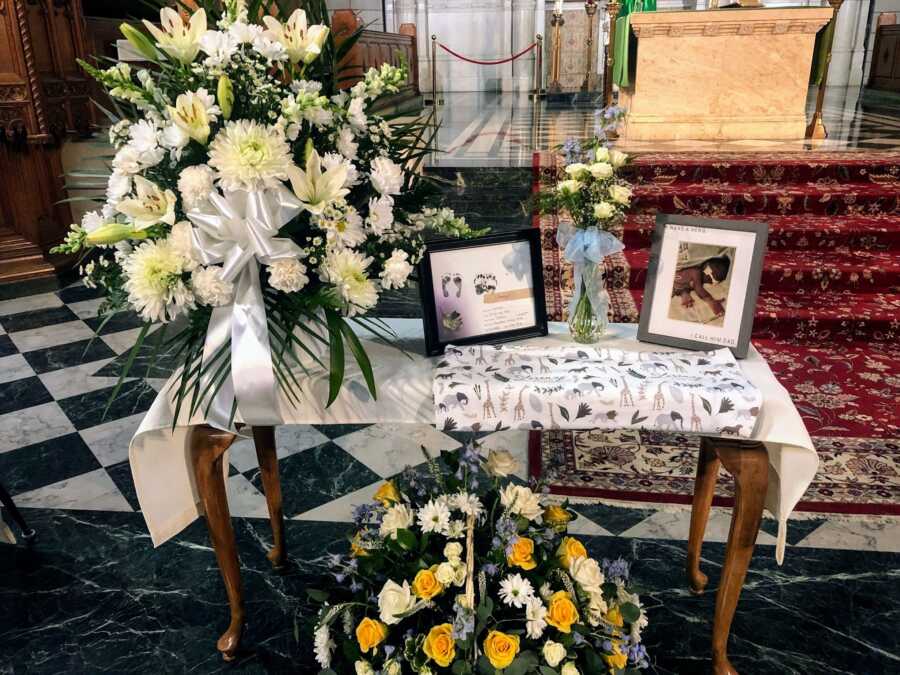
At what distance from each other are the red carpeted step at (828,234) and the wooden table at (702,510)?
2.95m

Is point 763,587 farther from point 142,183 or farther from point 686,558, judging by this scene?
point 142,183

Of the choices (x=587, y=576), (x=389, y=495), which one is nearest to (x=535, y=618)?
(x=587, y=576)

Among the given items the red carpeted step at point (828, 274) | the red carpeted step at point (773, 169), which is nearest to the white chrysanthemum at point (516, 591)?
the red carpeted step at point (828, 274)

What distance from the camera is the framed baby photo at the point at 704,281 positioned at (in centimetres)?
176

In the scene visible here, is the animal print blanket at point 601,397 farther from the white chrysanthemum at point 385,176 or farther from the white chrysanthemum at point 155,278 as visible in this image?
the white chrysanthemum at point 155,278

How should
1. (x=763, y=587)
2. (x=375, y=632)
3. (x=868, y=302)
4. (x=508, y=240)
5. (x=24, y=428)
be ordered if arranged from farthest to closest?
(x=868, y=302)
(x=24, y=428)
(x=763, y=587)
(x=508, y=240)
(x=375, y=632)

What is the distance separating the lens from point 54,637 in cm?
208

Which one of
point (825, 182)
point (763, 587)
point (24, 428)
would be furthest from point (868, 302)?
point (24, 428)

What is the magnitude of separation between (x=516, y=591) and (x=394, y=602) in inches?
9.6

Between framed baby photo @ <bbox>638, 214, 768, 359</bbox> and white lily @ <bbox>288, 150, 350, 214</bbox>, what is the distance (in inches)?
32.3

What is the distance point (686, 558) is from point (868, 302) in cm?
269

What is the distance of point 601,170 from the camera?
170cm

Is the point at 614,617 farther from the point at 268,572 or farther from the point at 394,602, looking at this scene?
the point at 268,572

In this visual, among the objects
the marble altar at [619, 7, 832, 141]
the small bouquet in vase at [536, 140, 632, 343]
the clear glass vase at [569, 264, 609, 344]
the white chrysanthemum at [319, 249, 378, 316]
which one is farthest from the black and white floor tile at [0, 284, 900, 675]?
the marble altar at [619, 7, 832, 141]
